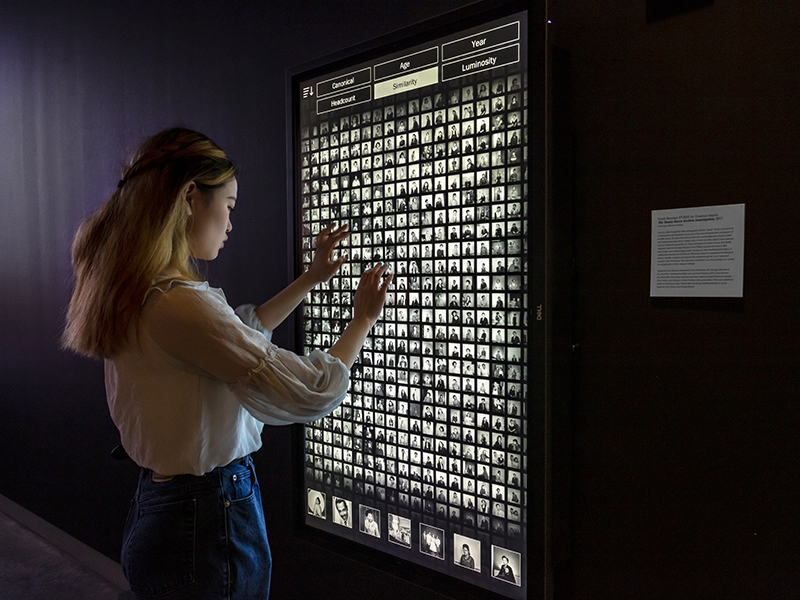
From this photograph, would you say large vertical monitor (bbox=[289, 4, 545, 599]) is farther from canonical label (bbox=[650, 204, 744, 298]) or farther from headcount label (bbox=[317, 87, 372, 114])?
canonical label (bbox=[650, 204, 744, 298])

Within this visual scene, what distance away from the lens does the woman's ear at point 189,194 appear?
1.24 meters

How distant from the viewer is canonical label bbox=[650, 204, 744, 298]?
3.67 ft

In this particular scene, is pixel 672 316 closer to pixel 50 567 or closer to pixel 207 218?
pixel 207 218

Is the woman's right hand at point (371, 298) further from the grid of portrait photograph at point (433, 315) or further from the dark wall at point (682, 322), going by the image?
the dark wall at point (682, 322)

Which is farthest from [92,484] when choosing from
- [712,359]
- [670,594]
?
[712,359]

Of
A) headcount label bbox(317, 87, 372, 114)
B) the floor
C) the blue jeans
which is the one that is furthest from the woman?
the floor

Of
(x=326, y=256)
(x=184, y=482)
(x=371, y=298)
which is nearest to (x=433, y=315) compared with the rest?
(x=371, y=298)

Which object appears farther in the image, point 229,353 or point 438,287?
point 438,287

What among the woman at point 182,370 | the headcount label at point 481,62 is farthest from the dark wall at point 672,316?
the woman at point 182,370

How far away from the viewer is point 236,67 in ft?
6.89

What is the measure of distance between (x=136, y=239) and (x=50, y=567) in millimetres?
2752

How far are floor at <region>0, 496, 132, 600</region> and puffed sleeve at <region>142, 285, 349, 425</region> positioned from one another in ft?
7.28

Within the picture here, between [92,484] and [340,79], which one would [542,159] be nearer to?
[340,79]

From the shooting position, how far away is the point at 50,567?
3055 mm
